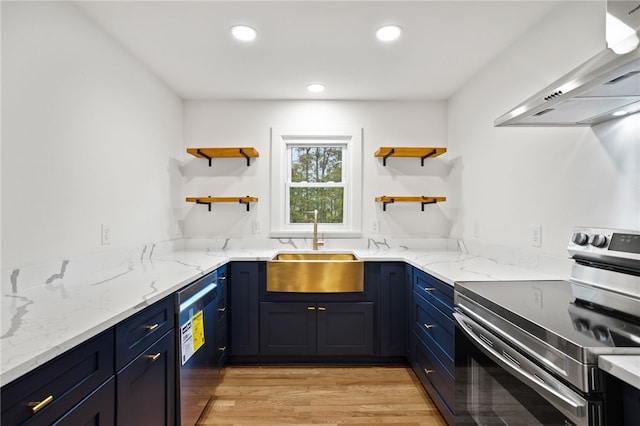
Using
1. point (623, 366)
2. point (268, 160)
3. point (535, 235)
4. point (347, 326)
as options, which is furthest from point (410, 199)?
point (623, 366)

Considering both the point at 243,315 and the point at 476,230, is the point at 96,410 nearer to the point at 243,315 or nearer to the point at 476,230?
the point at 243,315

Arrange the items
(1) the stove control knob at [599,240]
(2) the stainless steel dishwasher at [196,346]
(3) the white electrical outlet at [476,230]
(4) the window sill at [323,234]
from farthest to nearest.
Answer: (4) the window sill at [323,234] → (3) the white electrical outlet at [476,230] → (2) the stainless steel dishwasher at [196,346] → (1) the stove control knob at [599,240]

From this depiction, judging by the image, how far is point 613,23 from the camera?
3.54ft

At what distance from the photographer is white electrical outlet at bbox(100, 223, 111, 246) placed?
6.07 ft

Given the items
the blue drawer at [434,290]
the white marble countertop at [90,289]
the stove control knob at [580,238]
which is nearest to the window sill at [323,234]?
the white marble countertop at [90,289]

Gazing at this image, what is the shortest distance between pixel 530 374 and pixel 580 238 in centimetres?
73

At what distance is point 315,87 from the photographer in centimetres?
269

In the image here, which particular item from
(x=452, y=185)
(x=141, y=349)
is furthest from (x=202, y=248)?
(x=452, y=185)

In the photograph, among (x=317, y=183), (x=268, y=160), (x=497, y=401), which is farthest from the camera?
(x=317, y=183)

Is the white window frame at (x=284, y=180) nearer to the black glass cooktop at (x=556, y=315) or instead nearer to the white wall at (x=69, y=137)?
the white wall at (x=69, y=137)

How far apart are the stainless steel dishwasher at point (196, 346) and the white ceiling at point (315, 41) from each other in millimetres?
1496

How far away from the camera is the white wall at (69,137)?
1.33m

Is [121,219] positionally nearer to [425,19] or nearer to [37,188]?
[37,188]

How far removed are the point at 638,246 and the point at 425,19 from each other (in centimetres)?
149
